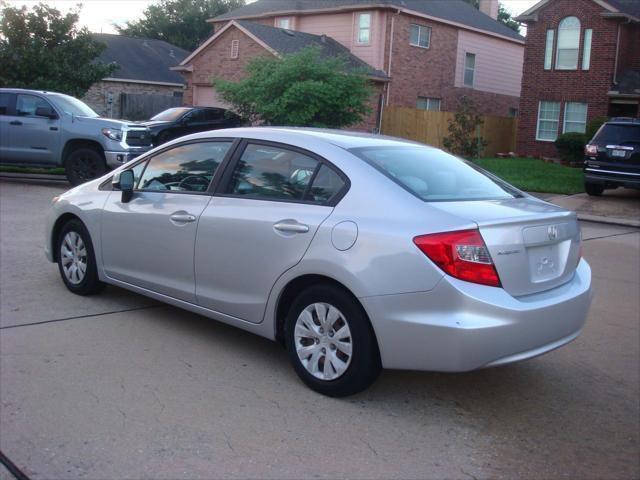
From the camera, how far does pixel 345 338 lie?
15.6 ft

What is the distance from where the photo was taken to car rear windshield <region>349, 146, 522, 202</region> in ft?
16.5

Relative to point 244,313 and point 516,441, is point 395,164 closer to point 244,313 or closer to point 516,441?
point 244,313

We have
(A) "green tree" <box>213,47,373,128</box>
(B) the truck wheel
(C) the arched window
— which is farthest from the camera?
(C) the arched window

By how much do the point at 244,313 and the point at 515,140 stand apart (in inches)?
1094

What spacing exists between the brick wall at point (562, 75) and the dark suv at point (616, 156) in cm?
1165

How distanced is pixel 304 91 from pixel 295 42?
11.1 meters

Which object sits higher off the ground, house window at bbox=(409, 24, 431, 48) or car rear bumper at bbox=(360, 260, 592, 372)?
house window at bbox=(409, 24, 431, 48)

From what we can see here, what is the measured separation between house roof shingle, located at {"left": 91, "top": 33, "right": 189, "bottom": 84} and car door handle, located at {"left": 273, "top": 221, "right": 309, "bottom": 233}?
1350 inches

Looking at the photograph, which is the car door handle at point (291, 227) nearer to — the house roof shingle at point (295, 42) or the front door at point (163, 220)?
the front door at point (163, 220)

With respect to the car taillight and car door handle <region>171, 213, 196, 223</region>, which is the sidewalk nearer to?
car door handle <region>171, 213, 196, 223</region>

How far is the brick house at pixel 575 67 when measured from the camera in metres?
27.6

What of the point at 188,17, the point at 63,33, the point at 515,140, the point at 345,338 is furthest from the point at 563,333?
the point at 188,17

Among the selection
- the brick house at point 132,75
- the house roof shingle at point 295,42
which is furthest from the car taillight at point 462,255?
the brick house at point 132,75

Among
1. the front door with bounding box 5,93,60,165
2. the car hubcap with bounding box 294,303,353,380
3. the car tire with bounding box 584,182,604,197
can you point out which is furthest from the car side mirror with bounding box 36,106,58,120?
the car hubcap with bounding box 294,303,353,380
